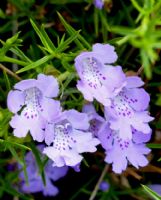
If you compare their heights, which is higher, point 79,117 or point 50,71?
point 50,71

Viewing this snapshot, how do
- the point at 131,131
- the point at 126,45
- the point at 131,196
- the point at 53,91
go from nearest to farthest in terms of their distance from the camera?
1. the point at 53,91
2. the point at 131,131
3. the point at 126,45
4. the point at 131,196

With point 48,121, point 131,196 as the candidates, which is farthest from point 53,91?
point 131,196

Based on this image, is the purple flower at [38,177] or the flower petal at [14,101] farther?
the purple flower at [38,177]

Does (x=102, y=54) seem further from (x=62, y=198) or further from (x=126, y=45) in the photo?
(x=62, y=198)

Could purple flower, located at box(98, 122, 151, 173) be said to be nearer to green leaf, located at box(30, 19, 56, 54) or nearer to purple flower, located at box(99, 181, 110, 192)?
green leaf, located at box(30, 19, 56, 54)

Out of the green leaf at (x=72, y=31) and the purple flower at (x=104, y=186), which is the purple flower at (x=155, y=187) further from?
the green leaf at (x=72, y=31)

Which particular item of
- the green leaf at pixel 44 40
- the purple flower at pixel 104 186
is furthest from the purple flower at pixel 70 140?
the purple flower at pixel 104 186
